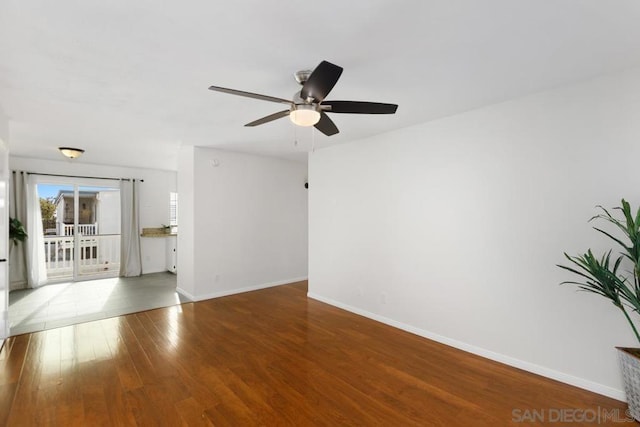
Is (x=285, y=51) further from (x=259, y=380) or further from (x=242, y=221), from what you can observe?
(x=242, y=221)

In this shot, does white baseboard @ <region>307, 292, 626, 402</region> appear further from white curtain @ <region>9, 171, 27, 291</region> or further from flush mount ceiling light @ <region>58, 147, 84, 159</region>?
white curtain @ <region>9, 171, 27, 291</region>

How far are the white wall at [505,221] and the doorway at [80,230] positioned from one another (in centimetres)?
581

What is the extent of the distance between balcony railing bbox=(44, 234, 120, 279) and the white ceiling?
13.2 feet

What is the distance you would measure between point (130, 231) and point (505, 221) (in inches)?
281

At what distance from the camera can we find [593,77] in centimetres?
236

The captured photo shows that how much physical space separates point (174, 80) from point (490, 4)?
2224 millimetres

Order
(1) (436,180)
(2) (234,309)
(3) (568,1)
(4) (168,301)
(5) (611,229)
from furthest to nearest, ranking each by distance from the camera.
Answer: (4) (168,301)
(2) (234,309)
(1) (436,180)
(5) (611,229)
(3) (568,1)

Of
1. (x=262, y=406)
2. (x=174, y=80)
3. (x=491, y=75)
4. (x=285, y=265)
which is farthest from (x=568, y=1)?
(x=285, y=265)

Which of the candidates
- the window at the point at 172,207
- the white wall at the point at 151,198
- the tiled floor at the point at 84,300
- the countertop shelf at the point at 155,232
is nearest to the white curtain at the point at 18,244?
the tiled floor at the point at 84,300

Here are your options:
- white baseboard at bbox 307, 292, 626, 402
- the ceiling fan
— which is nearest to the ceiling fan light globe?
the ceiling fan

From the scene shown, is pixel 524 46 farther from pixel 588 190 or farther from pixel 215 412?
pixel 215 412

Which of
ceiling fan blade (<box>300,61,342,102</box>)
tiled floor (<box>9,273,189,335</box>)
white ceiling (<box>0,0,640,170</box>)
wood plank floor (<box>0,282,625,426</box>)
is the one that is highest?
white ceiling (<box>0,0,640,170</box>)

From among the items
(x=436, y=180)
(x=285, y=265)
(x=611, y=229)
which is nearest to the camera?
(x=611, y=229)

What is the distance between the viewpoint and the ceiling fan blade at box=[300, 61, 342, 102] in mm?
1660
